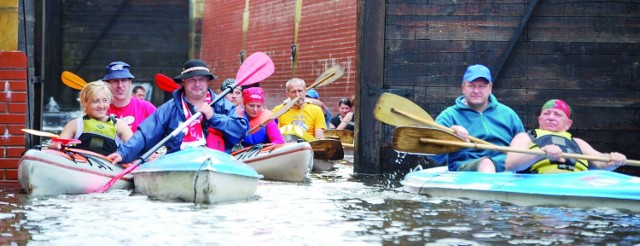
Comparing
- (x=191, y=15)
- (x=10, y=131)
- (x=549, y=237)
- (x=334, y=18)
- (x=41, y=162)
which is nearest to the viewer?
(x=549, y=237)

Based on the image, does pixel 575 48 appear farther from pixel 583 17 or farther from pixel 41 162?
pixel 41 162

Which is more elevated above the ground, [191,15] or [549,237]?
[191,15]

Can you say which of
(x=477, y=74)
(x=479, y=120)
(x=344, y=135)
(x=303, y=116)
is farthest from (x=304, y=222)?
(x=344, y=135)

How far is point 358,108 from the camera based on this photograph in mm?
12727

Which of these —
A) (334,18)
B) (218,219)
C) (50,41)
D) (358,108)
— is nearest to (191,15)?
(50,41)

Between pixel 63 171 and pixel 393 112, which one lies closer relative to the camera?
pixel 63 171

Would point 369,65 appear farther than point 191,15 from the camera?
No

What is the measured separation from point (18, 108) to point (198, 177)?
219 cm

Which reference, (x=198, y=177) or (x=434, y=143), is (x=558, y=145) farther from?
(x=198, y=177)

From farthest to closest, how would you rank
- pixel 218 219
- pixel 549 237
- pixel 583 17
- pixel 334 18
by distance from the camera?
pixel 334 18, pixel 583 17, pixel 218 219, pixel 549 237

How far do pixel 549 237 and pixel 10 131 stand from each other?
16.7 ft

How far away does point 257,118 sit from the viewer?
12.6 m

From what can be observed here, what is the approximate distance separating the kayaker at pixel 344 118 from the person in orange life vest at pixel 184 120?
25.7 ft

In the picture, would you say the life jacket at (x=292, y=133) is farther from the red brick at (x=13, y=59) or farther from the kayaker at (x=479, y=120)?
the red brick at (x=13, y=59)
